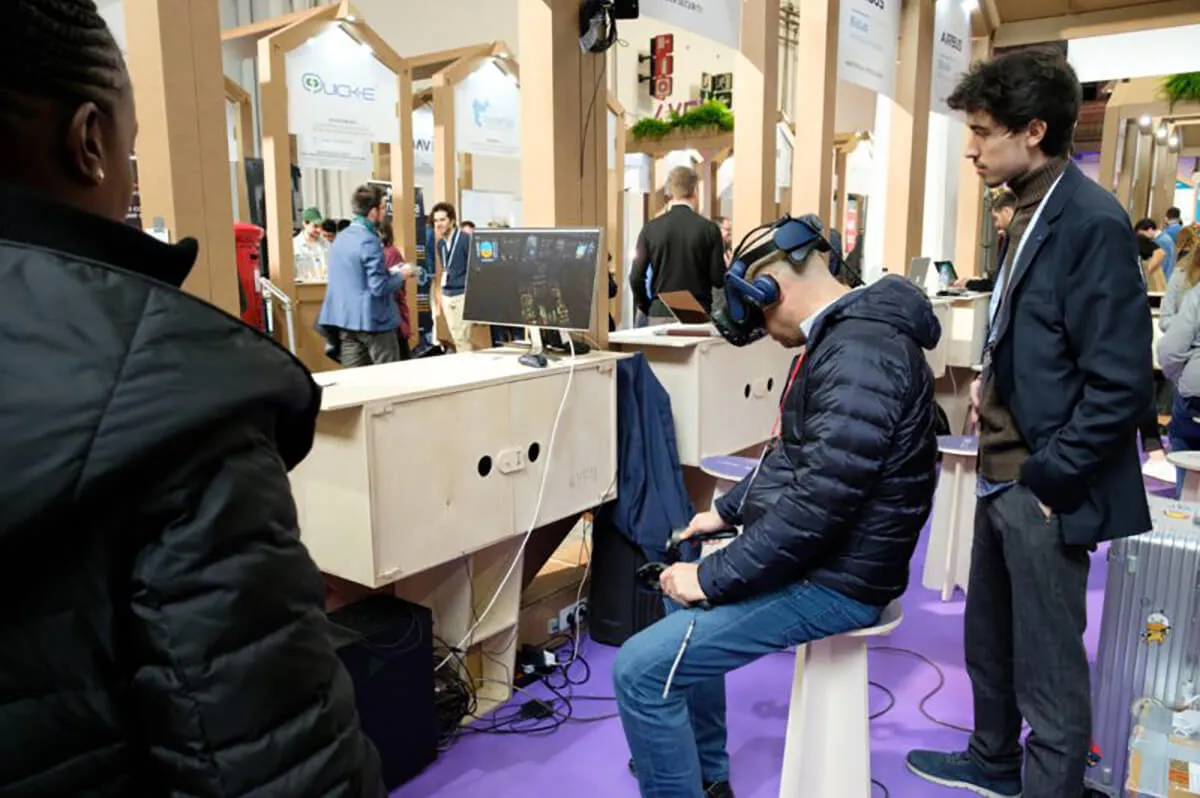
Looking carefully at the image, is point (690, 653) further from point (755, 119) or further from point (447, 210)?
point (447, 210)

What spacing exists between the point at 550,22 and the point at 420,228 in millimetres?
5845

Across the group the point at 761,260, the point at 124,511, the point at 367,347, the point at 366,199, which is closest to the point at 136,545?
the point at 124,511

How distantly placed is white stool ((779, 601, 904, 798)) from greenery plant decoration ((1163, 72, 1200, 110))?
10.0m

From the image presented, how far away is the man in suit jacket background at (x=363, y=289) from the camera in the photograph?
548 cm

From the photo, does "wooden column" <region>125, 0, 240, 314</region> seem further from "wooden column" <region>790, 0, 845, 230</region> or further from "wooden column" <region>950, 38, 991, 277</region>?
"wooden column" <region>950, 38, 991, 277</region>

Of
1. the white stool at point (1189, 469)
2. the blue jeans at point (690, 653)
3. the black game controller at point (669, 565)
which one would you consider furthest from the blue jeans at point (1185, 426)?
→ the blue jeans at point (690, 653)

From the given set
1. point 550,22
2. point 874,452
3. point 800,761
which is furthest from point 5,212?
point 550,22

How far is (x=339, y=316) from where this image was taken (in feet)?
18.6

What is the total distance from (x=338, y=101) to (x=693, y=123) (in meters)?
5.37

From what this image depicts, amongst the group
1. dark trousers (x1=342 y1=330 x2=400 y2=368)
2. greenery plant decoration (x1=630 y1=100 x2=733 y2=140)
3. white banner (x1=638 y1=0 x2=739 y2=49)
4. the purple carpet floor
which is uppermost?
greenery plant decoration (x1=630 y1=100 x2=733 y2=140)

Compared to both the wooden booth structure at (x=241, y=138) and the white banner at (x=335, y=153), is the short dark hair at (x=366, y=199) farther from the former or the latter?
the wooden booth structure at (x=241, y=138)

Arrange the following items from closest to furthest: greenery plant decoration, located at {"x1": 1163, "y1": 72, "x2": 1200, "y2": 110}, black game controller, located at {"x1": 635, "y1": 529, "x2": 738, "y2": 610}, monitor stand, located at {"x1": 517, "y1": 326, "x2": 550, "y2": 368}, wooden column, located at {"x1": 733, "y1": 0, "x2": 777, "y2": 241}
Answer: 1. black game controller, located at {"x1": 635, "y1": 529, "x2": 738, "y2": 610}
2. monitor stand, located at {"x1": 517, "y1": 326, "x2": 550, "y2": 368}
3. wooden column, located at {"x1": 733, "y1": 0, "x2": 777, "y2": 241}
4. greenery plant decoration, located at {"x1": 1163, "y1": 72, "x2": 1200, "y2": 110}

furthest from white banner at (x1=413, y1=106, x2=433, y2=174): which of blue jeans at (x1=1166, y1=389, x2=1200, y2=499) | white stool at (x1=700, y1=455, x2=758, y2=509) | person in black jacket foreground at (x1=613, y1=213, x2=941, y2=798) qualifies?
person in black jacket foreground at (x1=613, y1=213, x2=941, y2=798)

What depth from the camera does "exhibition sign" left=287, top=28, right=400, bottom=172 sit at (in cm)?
586
